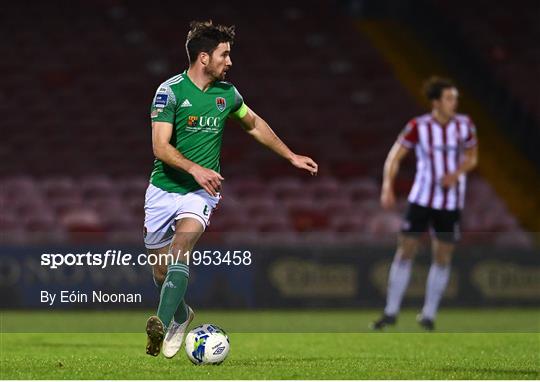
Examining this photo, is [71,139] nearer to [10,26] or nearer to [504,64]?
[10,26]

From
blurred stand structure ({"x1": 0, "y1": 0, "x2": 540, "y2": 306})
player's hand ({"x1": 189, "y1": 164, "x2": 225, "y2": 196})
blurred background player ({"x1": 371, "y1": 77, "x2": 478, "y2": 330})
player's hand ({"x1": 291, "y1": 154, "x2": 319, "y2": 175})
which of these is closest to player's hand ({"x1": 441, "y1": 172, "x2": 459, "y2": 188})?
blurred background player ({"x1": 371, "y1": 77, "x2": 478, "y2": 330})

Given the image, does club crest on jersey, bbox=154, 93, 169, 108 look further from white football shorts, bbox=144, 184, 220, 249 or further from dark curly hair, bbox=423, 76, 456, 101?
dark curly hair, bbox=423, 76, 456, 101

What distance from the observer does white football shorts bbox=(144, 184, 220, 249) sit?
263 inches

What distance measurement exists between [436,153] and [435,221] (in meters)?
0.58

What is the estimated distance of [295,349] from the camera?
810cm

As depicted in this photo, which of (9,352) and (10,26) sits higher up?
(10,26)

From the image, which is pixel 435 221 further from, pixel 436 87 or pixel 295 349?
pixel 295 349

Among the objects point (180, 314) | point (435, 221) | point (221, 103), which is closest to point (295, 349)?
point (180, 314)

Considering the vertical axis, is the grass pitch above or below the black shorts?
below

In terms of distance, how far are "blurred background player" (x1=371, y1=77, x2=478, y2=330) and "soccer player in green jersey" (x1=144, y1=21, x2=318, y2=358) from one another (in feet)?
12.3

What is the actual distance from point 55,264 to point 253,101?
5.23 meters

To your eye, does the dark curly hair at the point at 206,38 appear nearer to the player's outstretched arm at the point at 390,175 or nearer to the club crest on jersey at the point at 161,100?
the club crest on jersey at the point at 161,100

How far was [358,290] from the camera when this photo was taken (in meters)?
13.0

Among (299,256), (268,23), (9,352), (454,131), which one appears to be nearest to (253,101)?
(268,23)
